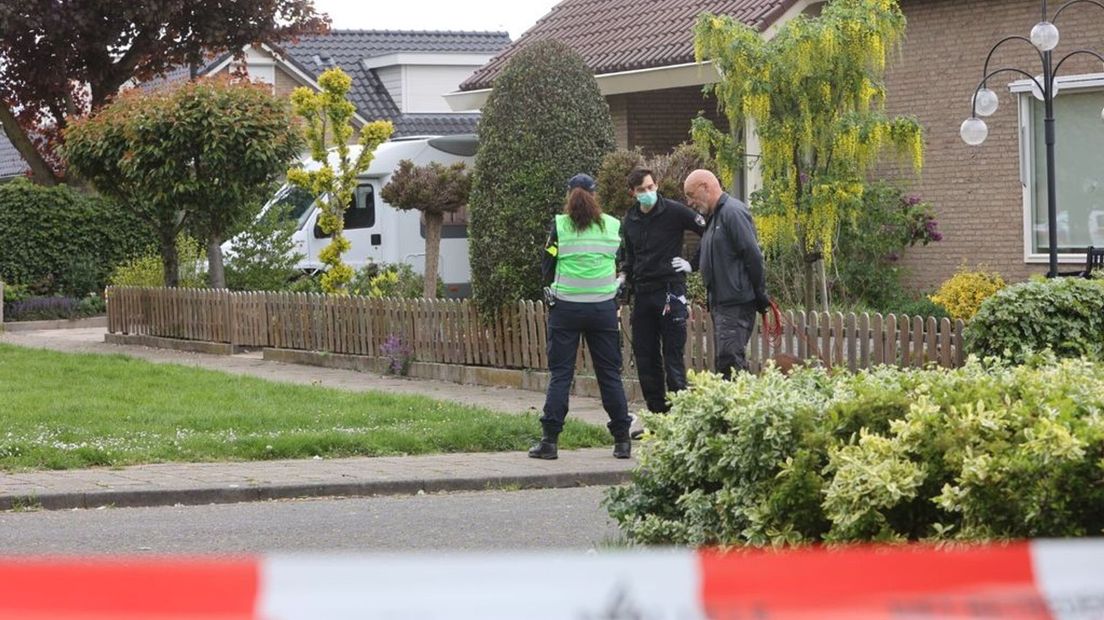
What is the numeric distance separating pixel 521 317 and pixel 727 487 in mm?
9729

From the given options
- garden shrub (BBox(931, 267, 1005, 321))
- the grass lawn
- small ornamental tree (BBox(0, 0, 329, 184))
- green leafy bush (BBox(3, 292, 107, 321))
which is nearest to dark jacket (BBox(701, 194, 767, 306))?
the grass lawn

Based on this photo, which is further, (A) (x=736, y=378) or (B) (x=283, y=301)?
(B) (x=283, y=301)

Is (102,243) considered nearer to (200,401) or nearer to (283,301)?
(283,301)

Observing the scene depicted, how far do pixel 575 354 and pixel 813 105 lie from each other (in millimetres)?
4691

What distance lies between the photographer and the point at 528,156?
15.3 metres

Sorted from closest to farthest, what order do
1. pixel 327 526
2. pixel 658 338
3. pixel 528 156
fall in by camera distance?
1. pixel 327 526
2. pixel 658 338
3. pixel 528 156

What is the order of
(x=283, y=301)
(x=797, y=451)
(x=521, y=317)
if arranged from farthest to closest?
(x=283, y=301) < (x=521, y=317) < (x=797, y=451)

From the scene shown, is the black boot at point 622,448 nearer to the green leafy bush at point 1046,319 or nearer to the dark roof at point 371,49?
the green leafy bush at point 1046,319

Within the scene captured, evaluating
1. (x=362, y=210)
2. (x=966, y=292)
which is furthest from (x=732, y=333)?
(x=362, y=210)

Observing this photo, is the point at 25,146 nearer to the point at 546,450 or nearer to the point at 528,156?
the point at 528,156

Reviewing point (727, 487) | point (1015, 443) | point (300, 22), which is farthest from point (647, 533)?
point (300, 22)

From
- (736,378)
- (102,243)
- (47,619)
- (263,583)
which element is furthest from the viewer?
(102,243)

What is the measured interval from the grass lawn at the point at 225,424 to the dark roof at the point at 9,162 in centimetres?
2982

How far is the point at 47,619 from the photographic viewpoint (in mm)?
2061
